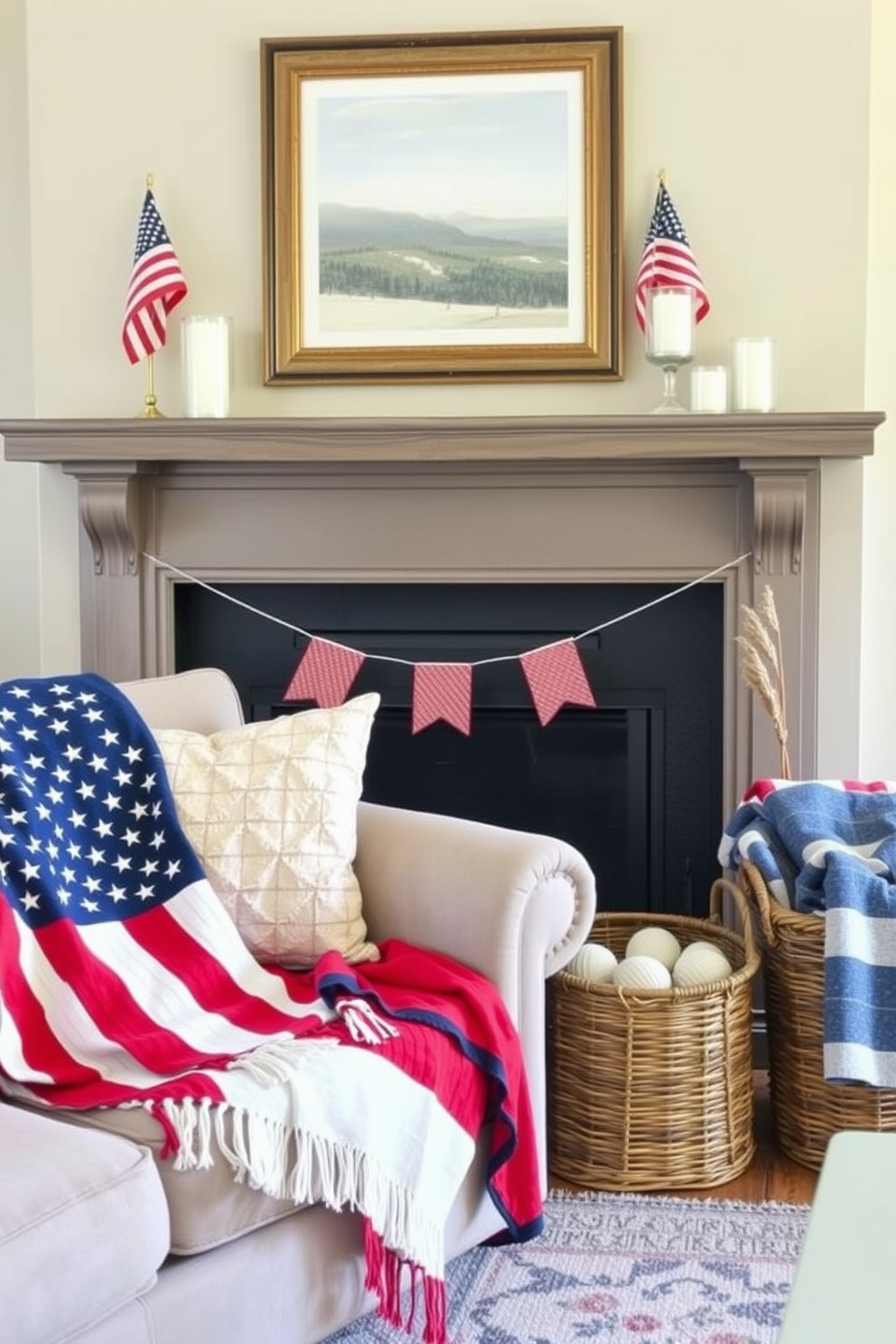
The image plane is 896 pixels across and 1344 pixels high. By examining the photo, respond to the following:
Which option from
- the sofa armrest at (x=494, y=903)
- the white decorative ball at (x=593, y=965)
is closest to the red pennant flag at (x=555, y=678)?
the white decorative ball at (x=593, y=965)

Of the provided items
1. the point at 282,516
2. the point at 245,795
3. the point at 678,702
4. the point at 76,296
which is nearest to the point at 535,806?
the point at 678,702

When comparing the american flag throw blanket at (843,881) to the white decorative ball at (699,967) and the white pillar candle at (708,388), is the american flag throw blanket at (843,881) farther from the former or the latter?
the white pillar candle at (708,388)

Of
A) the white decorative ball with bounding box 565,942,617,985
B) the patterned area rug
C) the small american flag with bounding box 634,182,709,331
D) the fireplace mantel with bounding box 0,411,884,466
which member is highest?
the small american flag with bounding box 634,182,709,331

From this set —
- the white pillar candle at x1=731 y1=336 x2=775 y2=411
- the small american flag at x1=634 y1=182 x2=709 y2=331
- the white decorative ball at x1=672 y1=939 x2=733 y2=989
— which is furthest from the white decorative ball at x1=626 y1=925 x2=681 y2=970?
the small american flag at x1=634 y1=182 x2=709 y2=331

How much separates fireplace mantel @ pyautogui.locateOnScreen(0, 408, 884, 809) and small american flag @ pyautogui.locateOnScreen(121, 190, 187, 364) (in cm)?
18

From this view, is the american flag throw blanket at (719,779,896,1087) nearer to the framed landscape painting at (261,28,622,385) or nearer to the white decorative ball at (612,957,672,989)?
the white decorative ball at (612,957,672,989)

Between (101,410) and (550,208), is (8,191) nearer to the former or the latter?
(101,410)

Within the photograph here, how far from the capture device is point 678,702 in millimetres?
3482

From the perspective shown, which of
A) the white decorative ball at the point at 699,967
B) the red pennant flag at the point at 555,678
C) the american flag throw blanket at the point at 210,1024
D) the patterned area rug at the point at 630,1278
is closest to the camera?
the american flag throw blanket at the point at 210,1024

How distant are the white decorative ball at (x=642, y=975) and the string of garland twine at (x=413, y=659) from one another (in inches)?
30.2

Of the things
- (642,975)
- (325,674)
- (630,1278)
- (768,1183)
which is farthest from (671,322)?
(630,1278)

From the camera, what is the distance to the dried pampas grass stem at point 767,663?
3016 mm

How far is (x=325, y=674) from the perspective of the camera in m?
3.39

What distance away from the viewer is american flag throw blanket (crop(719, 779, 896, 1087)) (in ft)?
8.75
